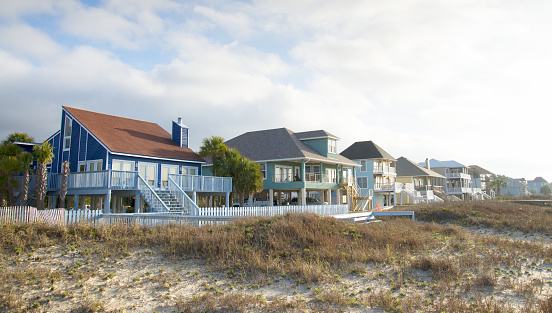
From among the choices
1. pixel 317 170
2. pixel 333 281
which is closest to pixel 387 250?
pixel 333 281

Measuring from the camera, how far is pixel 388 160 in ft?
197

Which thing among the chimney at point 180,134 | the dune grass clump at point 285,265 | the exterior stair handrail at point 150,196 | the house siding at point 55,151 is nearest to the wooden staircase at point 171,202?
the exterior stair handrail at point 150,196

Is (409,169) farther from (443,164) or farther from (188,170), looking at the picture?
(188,170)

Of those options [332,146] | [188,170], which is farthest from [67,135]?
[332,146]

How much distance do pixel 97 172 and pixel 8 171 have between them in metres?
5.93

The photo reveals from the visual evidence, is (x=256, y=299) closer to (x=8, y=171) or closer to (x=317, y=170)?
(x=8, y=171)

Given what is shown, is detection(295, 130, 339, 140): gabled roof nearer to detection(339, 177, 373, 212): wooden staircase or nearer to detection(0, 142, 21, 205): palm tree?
detection(339, 177, 373, 212): wooden staircase

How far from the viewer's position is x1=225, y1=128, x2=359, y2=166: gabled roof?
37969 millimetres

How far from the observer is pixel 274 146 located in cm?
4031

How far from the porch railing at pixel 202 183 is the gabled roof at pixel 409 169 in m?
45.3

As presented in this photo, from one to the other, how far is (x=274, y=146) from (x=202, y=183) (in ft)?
37.7

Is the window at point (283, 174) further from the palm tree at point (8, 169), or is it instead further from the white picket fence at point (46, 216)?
the white picket fence at point (46, 216)

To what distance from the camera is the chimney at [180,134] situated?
35.9m

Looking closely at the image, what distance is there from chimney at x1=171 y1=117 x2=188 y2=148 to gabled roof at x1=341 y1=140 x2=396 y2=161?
30485 mm
